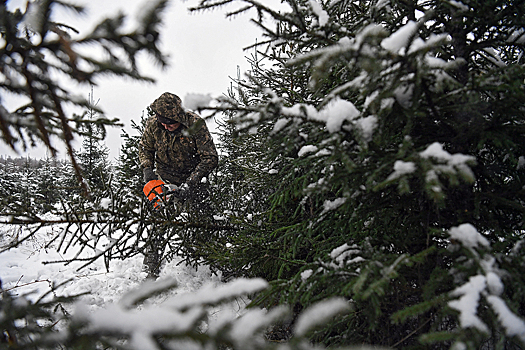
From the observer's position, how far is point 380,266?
4.58 feet

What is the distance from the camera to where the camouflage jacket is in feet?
14.6

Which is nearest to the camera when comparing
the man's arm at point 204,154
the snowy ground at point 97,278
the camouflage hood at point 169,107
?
the camouflage hood at point 169,107

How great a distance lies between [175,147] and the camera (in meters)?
4.67

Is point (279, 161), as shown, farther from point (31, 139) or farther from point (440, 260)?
point (31, 139)

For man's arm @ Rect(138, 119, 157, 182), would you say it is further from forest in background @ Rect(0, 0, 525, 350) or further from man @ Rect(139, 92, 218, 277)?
forest in background @ Rect(0, 0, 525, 350)

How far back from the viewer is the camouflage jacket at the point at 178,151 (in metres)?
4.44

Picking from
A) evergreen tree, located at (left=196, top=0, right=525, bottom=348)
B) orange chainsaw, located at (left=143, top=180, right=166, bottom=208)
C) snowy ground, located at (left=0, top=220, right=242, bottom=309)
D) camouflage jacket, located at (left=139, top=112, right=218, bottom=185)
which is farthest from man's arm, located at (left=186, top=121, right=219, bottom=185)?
evergreen tree, located at (left=196, top=0, right=525, bottom=348)

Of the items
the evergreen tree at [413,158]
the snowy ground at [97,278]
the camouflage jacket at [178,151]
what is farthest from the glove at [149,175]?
the evergreen tree at [413,158]

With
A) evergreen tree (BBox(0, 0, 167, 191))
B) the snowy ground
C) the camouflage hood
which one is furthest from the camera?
the snowy ground

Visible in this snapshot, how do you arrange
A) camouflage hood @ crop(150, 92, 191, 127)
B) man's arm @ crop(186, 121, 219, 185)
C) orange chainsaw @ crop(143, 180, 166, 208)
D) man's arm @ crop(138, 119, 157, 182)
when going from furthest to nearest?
man's arm @ crop(138, 119, 157, 182), man's arm @ crop(186, 121, 219, 185), camouflage hood @ crop(150, 92, 191, 127), orange chainsaw @ crop(143, 180, 166, 208)

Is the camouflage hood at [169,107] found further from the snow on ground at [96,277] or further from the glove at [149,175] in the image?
the snow on ground at [96,277]

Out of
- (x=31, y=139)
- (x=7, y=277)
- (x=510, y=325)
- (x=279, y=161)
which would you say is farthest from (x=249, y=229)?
(x=7, y=277)

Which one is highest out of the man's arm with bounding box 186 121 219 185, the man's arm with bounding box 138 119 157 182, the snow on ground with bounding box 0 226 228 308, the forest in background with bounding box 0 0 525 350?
the man's arm with bounding box 138 119 157 182

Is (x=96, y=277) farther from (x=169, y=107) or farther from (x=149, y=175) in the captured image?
(x=169, y=107)
